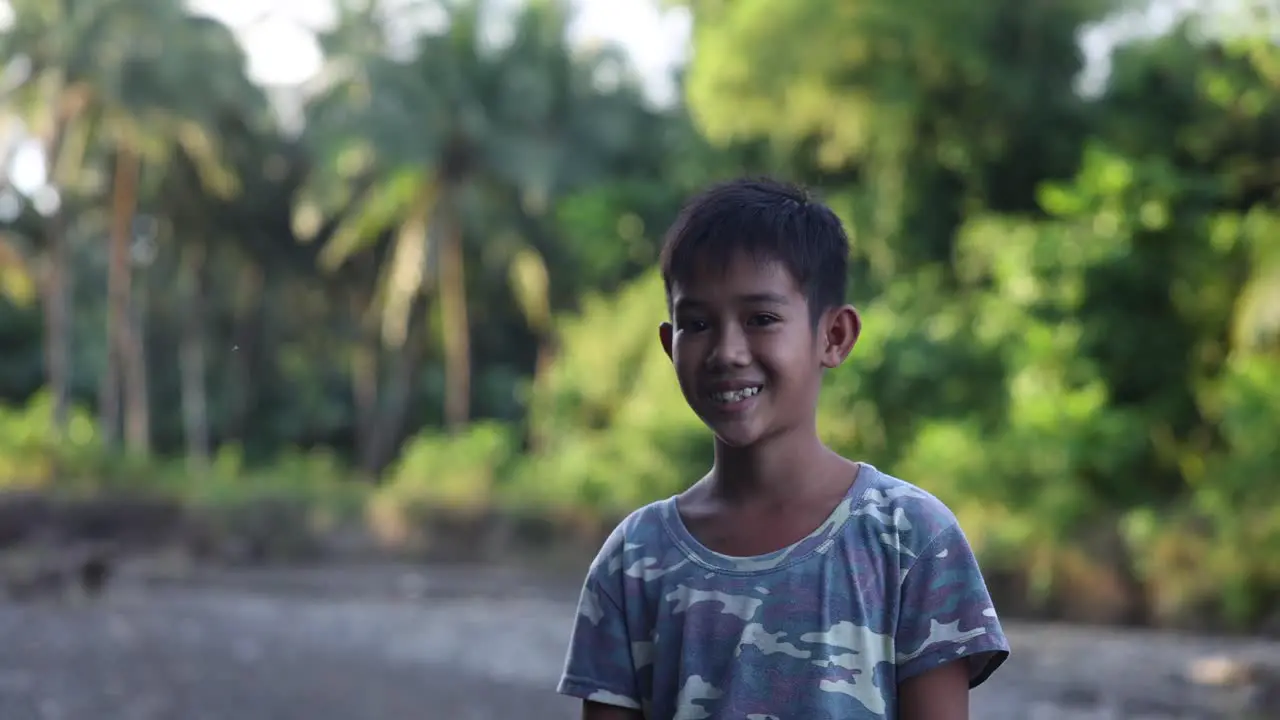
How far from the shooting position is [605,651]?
5.36ft

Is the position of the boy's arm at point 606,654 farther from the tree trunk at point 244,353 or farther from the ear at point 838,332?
the tree trunk at point 244,353

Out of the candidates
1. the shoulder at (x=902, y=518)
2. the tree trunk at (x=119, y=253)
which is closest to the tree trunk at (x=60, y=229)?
the tree trunk at (x=119, y=253)

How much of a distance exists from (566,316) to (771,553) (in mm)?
28971

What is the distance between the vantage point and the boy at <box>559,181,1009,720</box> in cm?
151

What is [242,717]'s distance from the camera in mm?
10164

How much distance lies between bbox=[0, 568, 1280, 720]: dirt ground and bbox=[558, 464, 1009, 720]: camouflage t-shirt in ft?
30.0

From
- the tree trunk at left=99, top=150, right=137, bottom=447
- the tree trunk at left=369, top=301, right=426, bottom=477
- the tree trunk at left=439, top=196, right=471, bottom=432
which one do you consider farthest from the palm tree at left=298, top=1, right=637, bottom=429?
the tree trunk at left=99, top=150, right=137, bottom=447

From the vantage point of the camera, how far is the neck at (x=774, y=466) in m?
1.60

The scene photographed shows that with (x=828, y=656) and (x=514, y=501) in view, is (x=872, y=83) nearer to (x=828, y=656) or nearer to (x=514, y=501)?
(x=514, y=501)

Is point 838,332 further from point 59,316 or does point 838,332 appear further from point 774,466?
point 59,316

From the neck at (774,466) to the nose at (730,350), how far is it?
89 mm

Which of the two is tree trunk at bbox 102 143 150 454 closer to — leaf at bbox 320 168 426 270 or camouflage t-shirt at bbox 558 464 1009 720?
leaf at bbox 320 168 426 270

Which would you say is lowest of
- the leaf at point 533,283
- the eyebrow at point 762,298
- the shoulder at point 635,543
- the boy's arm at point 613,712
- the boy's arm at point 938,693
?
the boy's arm at point 613,712

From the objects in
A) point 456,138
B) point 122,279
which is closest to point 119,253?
point 122,279
